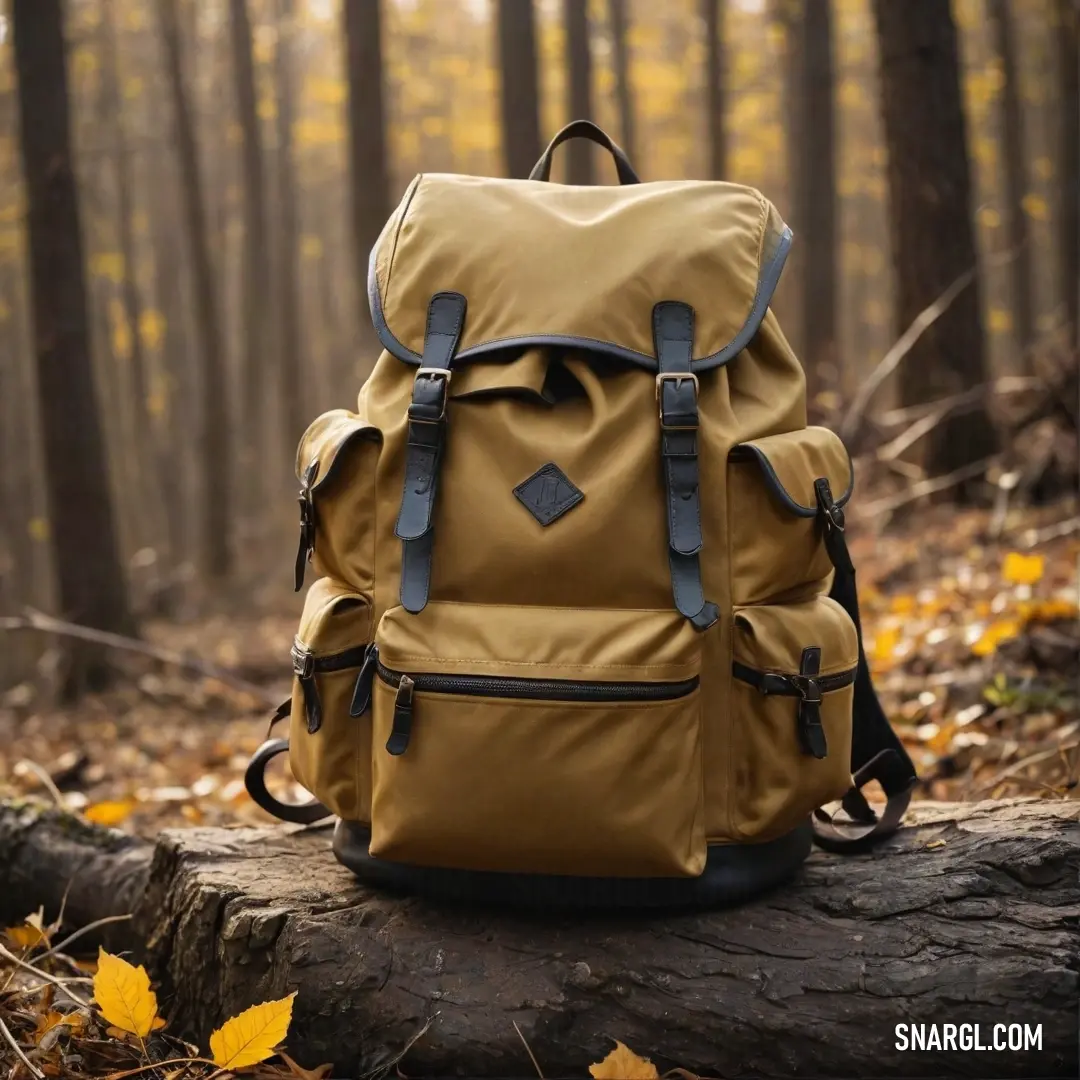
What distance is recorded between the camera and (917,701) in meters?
4.07

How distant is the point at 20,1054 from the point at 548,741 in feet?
3.58

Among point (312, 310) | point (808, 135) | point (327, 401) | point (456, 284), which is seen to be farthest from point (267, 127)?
point (456, 284)

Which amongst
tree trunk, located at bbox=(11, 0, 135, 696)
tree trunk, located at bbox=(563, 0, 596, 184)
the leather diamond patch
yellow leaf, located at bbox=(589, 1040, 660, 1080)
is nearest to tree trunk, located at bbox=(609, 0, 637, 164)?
tree trunk, located at bbox=(563, 0, 596, 184)

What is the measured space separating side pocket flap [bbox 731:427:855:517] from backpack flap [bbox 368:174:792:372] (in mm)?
194

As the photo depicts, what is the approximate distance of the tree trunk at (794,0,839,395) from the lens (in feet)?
35.2

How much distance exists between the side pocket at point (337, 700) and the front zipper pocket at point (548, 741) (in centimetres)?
18

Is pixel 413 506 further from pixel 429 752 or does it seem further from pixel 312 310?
pixel 312 310

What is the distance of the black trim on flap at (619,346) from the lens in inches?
84.9

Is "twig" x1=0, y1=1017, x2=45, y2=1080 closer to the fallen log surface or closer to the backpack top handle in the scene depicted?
the fallen log surface

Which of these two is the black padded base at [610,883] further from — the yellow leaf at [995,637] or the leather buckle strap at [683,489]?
the yellow leaf at [995,637]

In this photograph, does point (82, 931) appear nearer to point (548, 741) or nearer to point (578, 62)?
point (548, 741)

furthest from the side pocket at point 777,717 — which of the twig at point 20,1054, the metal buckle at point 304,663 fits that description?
the twig at point 20,1054

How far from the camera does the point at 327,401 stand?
74.5 feet

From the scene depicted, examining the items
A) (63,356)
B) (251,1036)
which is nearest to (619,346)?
(251,1036)
